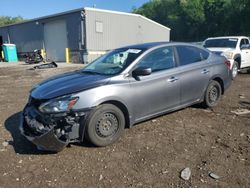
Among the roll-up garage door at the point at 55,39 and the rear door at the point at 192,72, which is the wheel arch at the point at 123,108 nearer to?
the rear door at the point at 192,72

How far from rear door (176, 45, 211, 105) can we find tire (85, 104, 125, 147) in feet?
5.58

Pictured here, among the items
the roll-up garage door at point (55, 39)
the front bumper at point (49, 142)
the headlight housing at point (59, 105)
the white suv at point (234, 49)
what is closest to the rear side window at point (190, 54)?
the headlight housing at point (59, 105)

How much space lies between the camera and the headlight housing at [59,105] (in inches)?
170

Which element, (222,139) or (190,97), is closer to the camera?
(222,139)

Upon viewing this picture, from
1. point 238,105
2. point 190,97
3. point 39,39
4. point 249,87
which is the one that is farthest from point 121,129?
point 39,39

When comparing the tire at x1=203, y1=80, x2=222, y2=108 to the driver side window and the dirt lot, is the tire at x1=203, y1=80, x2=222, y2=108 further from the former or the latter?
the driver side window

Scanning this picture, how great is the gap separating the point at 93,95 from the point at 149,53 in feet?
5.16

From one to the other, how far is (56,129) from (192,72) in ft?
10.5

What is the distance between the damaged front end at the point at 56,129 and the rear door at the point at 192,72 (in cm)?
247

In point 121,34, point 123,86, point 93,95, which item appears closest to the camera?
point 93,95

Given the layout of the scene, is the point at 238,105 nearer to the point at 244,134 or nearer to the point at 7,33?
the point at 244,134

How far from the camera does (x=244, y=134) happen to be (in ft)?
16.9

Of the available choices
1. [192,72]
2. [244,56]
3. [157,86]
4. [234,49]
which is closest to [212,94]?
[192,72]

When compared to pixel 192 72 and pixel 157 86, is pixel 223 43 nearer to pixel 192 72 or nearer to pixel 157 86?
pixel 192 72
